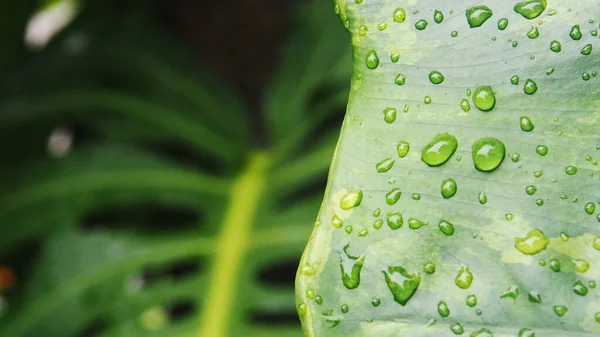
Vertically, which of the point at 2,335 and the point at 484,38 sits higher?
the point at 484,38

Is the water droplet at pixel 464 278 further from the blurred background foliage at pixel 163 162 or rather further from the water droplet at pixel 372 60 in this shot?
the blurred background foliage at pixel 163 162

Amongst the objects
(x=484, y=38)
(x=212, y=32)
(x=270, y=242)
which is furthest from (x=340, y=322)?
(x=212, y=32)

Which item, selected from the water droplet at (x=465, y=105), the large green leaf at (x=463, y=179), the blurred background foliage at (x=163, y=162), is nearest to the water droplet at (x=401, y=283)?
the large green leaf at (x=463, y=179)

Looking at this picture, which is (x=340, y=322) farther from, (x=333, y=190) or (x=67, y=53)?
(x=67, y=53)

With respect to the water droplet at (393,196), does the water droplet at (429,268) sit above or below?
below

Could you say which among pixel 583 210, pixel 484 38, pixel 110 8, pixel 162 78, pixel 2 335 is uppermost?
pixel 110 8

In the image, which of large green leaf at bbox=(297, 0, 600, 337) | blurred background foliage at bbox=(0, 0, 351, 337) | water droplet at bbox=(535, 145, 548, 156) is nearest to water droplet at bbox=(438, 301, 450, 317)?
large green leaf at bbox=(297, 0, 600, 337)
